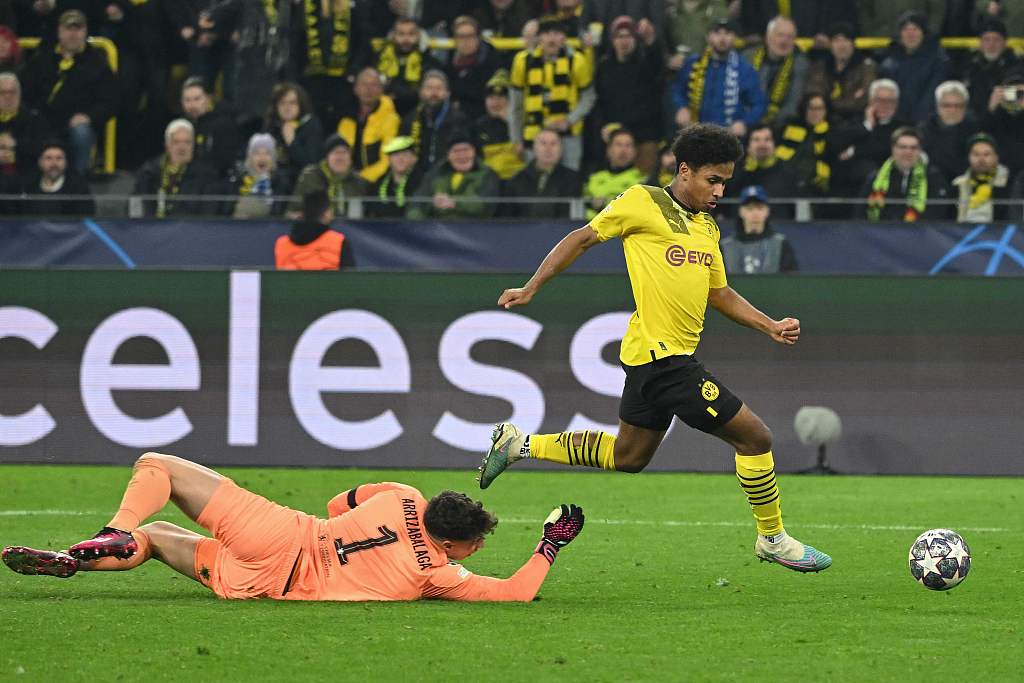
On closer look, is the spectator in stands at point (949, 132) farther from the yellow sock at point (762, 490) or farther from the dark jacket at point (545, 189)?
the yellow sock at point (762, 490)

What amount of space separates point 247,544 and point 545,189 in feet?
30.8

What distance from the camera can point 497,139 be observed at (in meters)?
17.2

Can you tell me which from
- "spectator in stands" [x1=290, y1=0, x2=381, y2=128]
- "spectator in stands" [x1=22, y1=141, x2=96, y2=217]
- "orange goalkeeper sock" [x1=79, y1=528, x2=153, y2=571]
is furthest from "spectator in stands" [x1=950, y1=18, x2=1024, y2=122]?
"orange goalkeeper sock" [x1=79, y1=528, x2=153, y2=571]

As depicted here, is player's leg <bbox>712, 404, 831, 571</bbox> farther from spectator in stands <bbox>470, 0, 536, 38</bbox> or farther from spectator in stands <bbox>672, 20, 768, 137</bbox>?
spectator in stands <bbox>470, 0, 536, 38</bbox>

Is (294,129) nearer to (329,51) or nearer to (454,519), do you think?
(329,51)

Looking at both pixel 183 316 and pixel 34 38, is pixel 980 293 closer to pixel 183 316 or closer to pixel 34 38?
pixel 183 316

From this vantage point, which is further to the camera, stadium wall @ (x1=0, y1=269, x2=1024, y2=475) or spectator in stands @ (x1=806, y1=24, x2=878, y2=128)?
spectator in stands @ (x1=806, y1=24, x2=878, y2=128)

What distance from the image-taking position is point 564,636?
682 cm

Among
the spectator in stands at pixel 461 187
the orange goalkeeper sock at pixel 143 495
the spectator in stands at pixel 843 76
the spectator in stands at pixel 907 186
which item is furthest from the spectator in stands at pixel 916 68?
the orange goalkeeper sock at pixel 143 495

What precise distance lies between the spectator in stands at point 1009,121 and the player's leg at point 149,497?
1103 centimetres

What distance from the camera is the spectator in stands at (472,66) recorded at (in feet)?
59.3

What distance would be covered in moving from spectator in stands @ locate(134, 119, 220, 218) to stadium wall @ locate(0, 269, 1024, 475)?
3866 millimetres

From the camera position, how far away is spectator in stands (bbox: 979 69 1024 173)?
16.5m

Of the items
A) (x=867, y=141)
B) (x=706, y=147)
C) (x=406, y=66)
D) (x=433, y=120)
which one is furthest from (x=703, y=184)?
(x=406, y=66)
